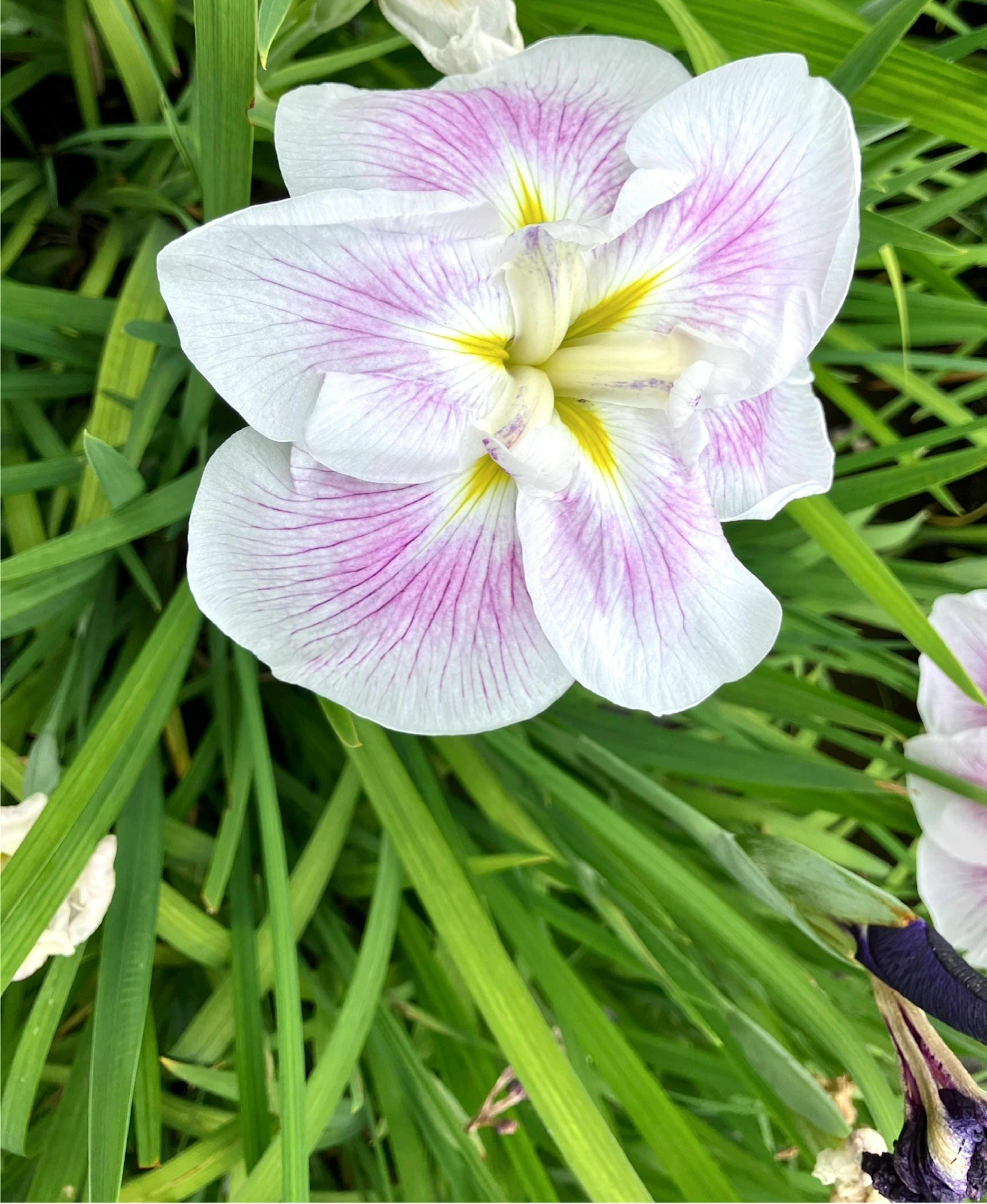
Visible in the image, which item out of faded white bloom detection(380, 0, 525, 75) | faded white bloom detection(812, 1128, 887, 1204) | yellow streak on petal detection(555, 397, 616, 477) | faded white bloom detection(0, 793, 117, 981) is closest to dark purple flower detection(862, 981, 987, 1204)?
faded white bloom detection(812, 1128, 887, 1204)

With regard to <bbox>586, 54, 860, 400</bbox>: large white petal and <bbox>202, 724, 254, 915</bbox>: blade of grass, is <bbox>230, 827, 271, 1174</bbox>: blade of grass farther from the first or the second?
<bbox>586, 54, 860, 400</bbox>: large white petal

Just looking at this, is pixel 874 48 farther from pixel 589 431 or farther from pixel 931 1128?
pixel 931 1128

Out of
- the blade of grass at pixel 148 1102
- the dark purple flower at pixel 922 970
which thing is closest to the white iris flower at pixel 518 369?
the dark purple flower at pixel 922 970

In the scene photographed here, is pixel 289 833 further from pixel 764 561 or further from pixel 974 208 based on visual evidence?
pixel 974 208

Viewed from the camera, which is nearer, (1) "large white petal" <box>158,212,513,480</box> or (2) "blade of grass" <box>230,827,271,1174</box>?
(1) "large white petal" <box>158,212,513,480</box>

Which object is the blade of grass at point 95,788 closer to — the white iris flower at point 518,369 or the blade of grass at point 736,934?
the white iris flower at point 518,369

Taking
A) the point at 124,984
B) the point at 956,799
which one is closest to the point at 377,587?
the point at 124,984
